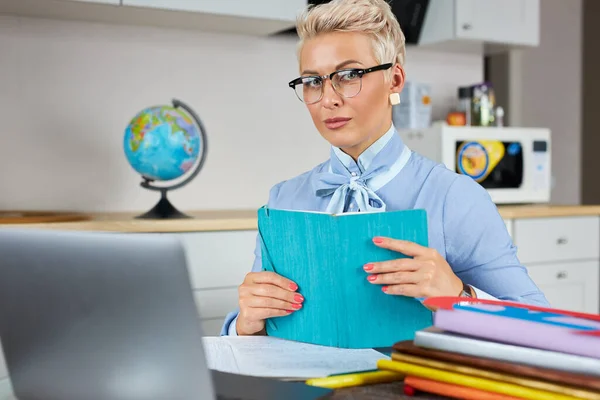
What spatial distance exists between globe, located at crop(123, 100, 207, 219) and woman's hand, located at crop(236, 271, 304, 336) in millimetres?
1217

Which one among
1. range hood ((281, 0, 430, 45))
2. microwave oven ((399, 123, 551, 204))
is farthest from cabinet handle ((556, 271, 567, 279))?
range hood ((281, 0, 430, 45))

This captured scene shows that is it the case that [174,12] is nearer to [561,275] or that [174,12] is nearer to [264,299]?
[264,299]

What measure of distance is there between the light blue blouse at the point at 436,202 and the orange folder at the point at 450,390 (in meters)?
0.53

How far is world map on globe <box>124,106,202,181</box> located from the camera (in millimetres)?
2242

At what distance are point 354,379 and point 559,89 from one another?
412cm

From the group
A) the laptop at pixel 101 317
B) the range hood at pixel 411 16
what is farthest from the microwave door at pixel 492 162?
the laptop at pixel 101 317

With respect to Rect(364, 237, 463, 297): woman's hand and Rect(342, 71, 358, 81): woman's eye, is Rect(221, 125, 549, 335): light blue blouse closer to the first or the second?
Rect(342, 71, 358, 81): woman's eye

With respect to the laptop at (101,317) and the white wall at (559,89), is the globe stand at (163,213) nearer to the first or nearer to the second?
the laptop at (101,317)

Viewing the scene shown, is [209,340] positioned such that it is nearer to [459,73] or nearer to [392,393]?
[392,393]

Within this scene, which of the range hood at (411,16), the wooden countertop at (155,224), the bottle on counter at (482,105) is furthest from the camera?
the bottle on counter at (482,105)

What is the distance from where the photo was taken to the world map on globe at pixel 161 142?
2242mm

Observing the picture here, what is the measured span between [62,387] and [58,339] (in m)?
0.06

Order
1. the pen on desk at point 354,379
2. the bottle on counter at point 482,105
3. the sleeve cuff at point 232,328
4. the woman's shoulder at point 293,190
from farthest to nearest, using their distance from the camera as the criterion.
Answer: the bottle on counter at point 482,105, the woman's shoulder at point 293,190, the sleeve cuff at point 232,328, the pen on desk at point 354,379

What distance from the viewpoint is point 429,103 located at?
10.1 feet
